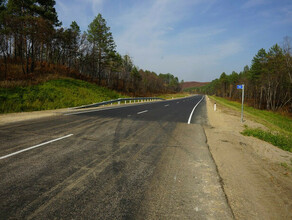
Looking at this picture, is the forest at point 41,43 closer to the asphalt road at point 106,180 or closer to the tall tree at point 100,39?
the tall tree at point 100,39

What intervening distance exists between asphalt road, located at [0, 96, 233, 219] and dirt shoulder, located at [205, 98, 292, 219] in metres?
0.25

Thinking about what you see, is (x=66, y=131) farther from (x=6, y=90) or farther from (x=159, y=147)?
(x=6, y=90)

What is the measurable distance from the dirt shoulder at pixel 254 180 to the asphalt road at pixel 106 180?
0.25 meters

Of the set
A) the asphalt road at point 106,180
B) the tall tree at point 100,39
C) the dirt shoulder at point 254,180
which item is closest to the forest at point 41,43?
the tall tree at point 100,39

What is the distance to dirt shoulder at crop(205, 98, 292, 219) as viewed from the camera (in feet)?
7.97

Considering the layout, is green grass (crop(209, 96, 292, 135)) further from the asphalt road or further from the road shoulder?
the asphalt road

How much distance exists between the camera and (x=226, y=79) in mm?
103562

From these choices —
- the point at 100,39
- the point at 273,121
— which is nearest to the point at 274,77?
the point at 273,121

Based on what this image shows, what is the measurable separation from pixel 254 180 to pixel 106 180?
3.17 m

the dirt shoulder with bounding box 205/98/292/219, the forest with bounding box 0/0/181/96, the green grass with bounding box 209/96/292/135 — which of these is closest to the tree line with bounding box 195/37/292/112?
the green grass with bounding box 209/96/292/135

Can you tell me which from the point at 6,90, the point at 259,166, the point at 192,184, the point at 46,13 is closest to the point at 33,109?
the point at 6,90

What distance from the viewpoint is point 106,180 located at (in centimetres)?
304

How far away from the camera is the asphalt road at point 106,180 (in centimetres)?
227

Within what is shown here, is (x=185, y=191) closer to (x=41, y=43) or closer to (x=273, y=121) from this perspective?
(x=273, y=121)
